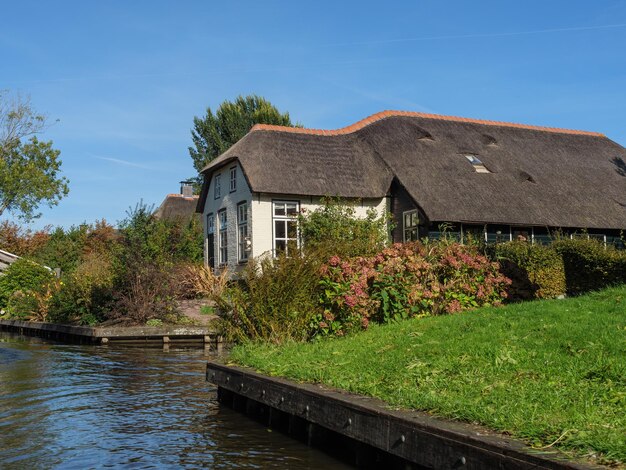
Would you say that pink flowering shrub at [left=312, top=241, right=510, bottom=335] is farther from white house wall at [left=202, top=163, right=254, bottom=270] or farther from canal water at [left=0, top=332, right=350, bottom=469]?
white house wall at [left=202, top=163, right=254, bottom=270]

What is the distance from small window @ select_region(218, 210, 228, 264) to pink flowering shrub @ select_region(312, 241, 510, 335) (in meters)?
16.4

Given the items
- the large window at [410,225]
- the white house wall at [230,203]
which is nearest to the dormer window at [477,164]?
the large window at [410,225]

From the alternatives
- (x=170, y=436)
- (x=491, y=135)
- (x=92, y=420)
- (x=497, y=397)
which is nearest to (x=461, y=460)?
(x=497, y=397)

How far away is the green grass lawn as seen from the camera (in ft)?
17.5

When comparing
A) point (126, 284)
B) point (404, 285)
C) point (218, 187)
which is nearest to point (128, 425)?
point (404, 285)

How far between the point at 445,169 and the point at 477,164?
7.27ft

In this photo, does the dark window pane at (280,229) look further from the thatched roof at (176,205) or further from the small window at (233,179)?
the thatched roof at (176,205)

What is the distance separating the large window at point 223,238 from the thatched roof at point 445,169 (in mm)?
2179

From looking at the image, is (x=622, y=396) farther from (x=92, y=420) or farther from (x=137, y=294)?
(x=137, y=294)

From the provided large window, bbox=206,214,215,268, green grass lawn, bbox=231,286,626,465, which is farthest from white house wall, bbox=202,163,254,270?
green grass lawn, bbox=231,286,626,465

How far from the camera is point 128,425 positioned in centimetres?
896

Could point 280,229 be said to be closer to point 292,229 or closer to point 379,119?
point 292,229

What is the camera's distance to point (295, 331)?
1147cm

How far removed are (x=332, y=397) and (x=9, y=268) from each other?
29029 mm
